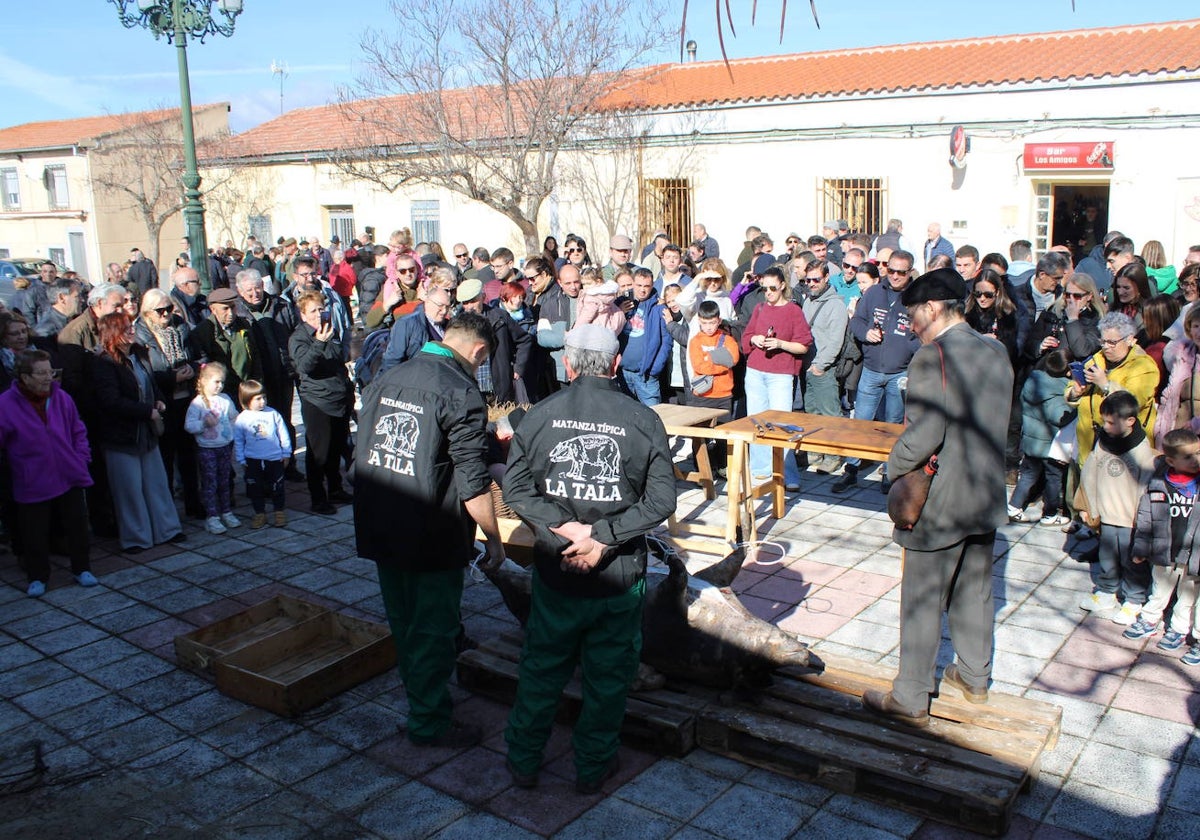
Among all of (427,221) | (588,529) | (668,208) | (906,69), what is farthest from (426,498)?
(427,221)

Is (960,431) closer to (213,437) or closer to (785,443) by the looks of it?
(785,443)

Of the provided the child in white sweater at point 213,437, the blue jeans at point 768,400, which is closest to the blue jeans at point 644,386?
the blue jeans at point 768,400

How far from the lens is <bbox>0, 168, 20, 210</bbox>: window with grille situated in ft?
124

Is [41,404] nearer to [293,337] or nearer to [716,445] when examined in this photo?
[293,337]

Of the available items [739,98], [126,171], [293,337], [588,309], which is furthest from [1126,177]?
[126,171]

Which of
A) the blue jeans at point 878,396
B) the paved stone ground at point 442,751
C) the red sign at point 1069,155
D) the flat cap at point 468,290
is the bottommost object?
the paved stone ground at point 442,751

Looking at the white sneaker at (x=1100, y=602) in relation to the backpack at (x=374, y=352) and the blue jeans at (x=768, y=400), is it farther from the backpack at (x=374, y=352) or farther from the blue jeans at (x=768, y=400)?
the backpack at (x=374, y=352)

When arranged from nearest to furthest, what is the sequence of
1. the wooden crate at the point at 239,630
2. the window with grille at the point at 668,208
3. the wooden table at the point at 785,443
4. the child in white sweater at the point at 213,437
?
the wooden crate at the point at 239,630
the wooden table at the point at 785,443
the child in white sweater at the point at 213,437
the window with grille at the point at 668,208

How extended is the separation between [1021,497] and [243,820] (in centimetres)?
574

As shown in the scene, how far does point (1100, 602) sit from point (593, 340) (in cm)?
368

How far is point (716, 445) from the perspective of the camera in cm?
916

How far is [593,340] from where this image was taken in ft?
12.8

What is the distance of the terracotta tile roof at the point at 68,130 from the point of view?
116 feet

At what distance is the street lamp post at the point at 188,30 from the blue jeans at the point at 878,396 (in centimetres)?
907
